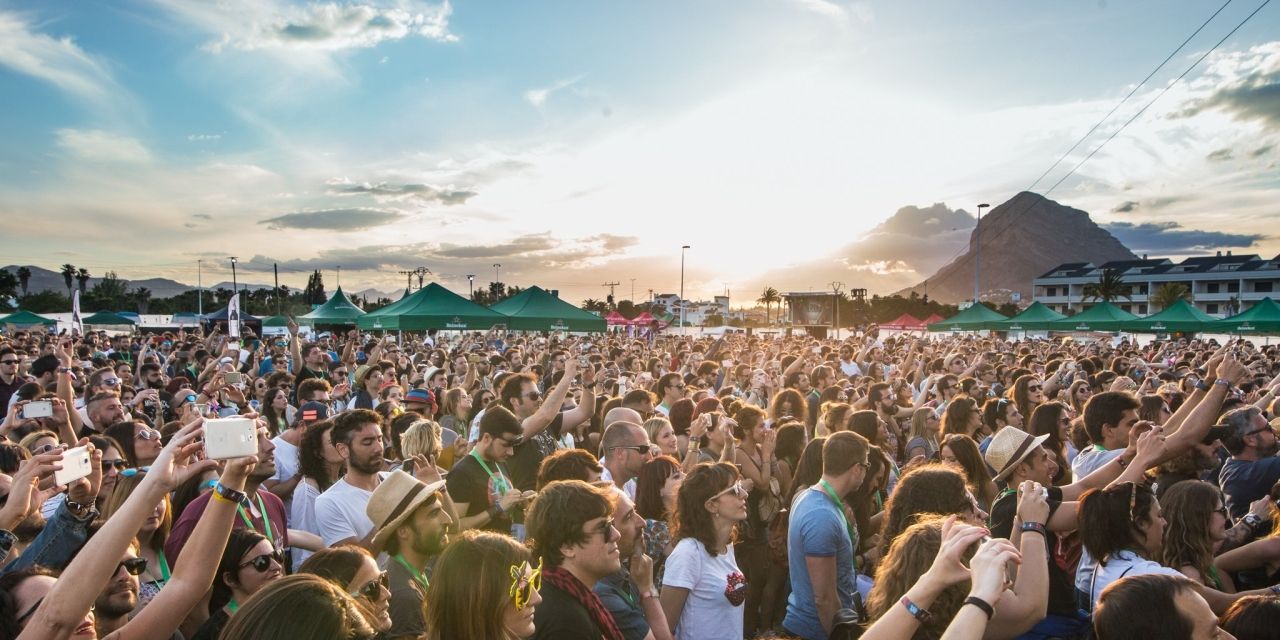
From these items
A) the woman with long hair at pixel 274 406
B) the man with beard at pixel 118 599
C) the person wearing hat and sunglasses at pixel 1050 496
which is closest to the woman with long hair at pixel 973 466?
the person wearing hat and sunglasses at pixel 1050 496

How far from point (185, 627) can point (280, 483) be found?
197 cm

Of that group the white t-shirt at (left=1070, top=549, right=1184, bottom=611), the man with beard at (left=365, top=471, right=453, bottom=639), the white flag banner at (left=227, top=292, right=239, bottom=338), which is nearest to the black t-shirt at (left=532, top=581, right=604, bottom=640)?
the man with beard at (left=365, top=471, right=453, bottom=639)

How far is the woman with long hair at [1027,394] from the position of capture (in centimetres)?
767

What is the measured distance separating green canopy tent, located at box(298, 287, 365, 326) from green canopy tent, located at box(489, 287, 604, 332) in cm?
362

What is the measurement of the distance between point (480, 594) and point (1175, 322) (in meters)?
31.6

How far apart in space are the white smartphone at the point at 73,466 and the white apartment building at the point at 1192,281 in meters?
96.5

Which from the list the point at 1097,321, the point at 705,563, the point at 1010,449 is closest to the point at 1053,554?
the point at 1010,449

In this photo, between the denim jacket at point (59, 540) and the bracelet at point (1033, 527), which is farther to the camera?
the denim jacket at point (59, 540)

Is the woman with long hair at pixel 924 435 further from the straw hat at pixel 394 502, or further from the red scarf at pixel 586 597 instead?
the straw hat at pixel 394 502

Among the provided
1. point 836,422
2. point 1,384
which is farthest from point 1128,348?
point 1,384

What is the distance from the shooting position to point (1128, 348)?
65.4 ft

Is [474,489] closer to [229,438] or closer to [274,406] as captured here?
[229,438]

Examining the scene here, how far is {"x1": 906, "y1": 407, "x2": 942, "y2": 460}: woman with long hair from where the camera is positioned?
6.31m

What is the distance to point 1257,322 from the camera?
23.2 meters
